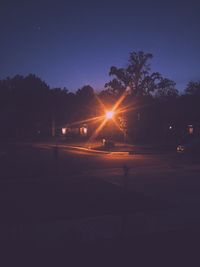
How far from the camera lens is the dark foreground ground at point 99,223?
7.52m

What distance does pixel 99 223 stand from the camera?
9.97m

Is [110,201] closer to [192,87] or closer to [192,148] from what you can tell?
[192,148]

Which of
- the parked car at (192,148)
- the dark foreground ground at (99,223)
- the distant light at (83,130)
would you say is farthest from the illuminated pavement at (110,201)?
the distant light at (83,130)

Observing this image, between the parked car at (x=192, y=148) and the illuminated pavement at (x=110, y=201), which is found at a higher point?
the parked car at (x=192, y=148)

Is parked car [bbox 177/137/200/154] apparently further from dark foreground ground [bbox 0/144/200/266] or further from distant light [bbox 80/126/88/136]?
distant light [bbox 80/126/88/136]

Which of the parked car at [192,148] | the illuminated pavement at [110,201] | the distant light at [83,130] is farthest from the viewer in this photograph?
the distant light at [83,130]

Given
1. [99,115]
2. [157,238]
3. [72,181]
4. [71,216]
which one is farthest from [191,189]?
[99,115]

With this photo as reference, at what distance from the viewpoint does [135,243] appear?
8.19m

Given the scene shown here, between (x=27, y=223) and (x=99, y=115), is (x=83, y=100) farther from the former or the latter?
(x=27, y=223)

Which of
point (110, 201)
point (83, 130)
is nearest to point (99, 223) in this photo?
point (110, 201)

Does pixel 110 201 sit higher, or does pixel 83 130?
pixel 83 130

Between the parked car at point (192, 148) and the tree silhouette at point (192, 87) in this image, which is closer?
the parked car at point (192, 148)

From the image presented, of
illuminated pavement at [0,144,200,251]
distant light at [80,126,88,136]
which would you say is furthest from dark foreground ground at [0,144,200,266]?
distant light at [80,126,88,136]

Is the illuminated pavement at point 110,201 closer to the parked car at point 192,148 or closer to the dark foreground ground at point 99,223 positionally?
the dark foreground ground at point 99,223
